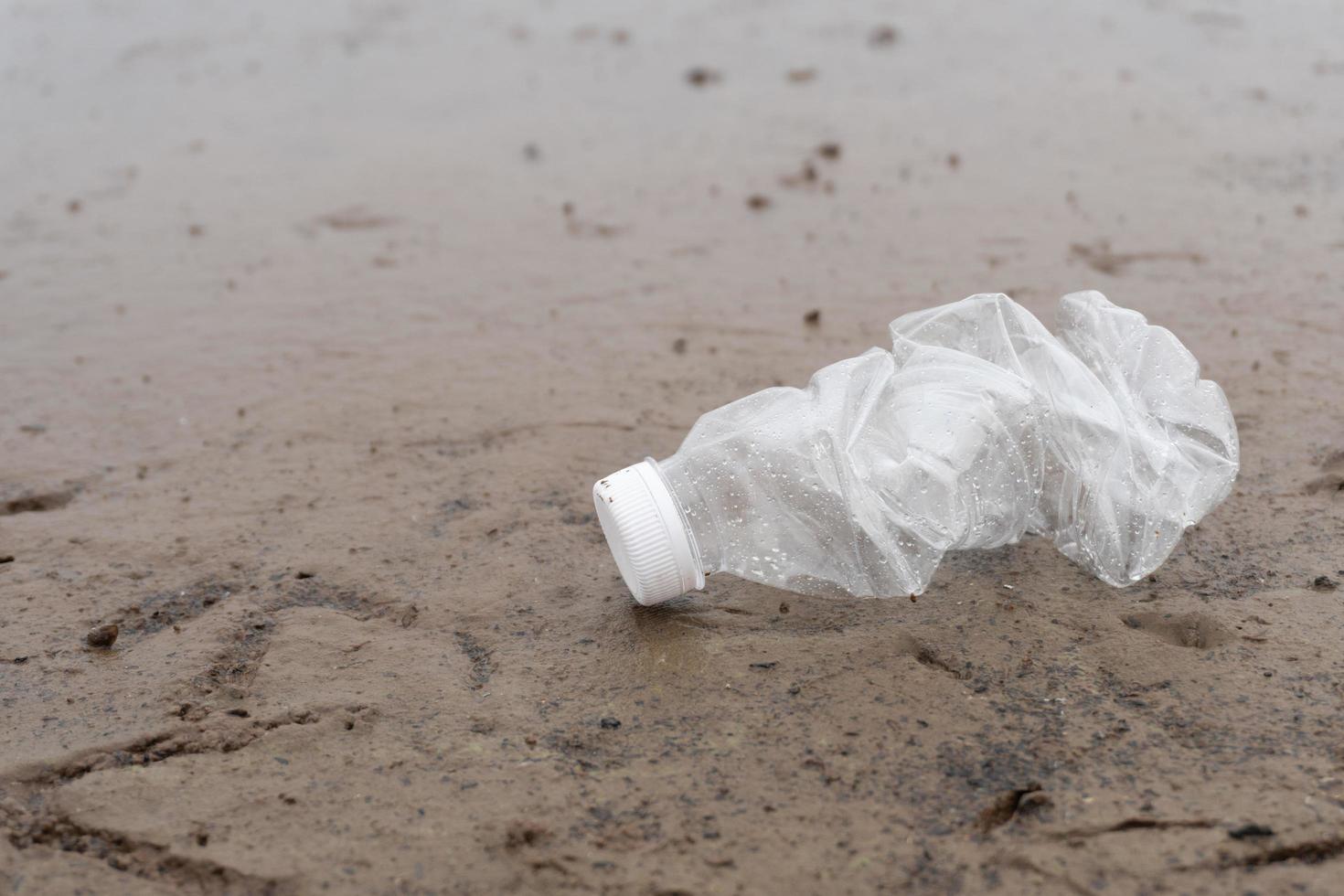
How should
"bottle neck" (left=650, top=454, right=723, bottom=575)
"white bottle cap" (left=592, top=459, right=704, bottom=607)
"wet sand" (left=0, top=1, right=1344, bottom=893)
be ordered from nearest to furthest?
1. "wet sand" (left=0, top=1, right=1344, bottom=893)
2. "white bottle cap" (left=592, top=459, right=704, bottom=607)
3. "bottle neck" (left=650, top=454, right=723, bottom=575)

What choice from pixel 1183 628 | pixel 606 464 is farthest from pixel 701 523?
pixel 1183 628

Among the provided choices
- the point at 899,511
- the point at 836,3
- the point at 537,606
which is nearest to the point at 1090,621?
the point at 899,511

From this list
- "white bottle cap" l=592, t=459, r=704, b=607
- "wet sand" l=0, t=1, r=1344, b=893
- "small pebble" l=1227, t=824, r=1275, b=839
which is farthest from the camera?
"white bottle cap" l=592, t=459, r=704, b=607

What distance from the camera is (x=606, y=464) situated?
3512mm

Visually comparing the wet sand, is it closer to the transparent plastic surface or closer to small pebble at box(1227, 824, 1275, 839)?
small pebble at box(1227, 824, 1275, 839)

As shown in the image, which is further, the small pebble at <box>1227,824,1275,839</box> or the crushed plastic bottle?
the crushed plastic bottle

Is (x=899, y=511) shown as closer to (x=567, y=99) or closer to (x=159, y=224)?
(x=159, y=224)

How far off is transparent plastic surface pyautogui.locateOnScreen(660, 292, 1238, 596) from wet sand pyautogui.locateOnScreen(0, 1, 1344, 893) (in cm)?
14

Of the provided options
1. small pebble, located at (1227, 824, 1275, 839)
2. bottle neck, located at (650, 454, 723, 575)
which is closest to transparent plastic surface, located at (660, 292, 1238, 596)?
bottle neck, located at (650, 454, 723, 575)

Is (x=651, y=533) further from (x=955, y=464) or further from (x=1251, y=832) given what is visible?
(x=1251, y=832)

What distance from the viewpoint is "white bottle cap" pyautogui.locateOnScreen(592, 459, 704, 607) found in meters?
2.56

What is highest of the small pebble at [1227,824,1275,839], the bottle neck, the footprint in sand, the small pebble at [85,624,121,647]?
the bottle neck

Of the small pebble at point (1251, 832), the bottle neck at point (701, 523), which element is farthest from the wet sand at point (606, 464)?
the bottle neck at point (701, 523)

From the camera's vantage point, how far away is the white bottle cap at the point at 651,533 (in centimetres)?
256
